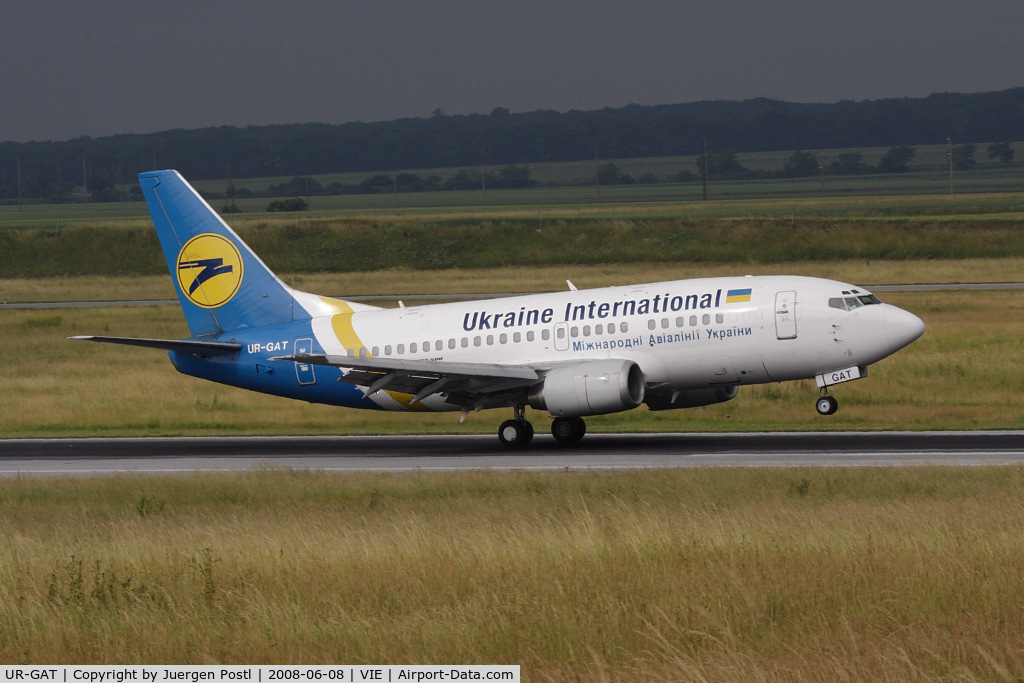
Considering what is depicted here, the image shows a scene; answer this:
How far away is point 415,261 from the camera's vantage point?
120m

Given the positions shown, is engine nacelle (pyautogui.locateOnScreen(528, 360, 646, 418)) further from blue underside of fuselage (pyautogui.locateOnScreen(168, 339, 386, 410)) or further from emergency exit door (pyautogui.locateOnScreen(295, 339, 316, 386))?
emergency exit door (pyautogui.locateOnScreen(295, 339, 316, 386))

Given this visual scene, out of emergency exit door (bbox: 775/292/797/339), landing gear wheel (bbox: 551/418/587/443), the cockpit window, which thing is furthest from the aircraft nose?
landing gear wheel (bbox: 551/418/587/443)

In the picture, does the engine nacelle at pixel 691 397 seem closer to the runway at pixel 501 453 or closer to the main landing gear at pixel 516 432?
the runway at pixel 501 453

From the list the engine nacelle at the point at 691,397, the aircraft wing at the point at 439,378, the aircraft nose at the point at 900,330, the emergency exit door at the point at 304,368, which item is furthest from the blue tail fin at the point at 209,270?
the aircraft nose at the point at 900,330

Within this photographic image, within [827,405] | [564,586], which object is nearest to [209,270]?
[827,405]

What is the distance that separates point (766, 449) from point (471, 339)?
8.66 meters

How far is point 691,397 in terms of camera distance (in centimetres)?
3425

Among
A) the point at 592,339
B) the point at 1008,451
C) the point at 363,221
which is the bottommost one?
the point at 1008,451

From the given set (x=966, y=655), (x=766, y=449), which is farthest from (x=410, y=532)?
(x=766, y=449)

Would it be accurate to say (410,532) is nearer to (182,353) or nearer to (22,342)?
(182,353)

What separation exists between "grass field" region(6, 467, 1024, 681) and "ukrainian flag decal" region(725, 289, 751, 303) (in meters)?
10.1

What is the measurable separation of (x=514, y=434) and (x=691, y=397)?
16.2 ft

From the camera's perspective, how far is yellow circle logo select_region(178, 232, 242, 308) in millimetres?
37562

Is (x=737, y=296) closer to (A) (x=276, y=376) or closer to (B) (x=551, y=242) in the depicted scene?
(A) (x=276, y=376)
